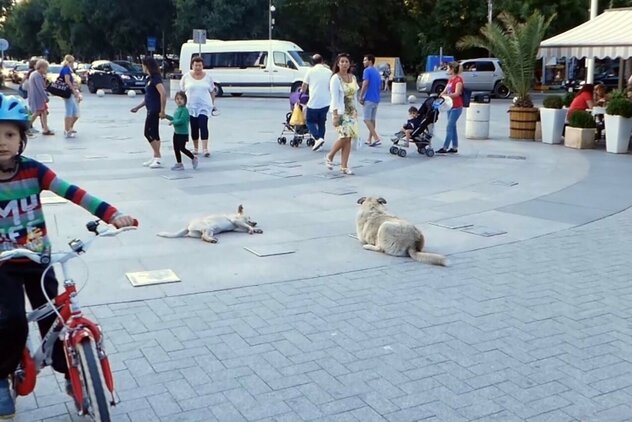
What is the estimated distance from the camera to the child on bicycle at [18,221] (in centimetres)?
317

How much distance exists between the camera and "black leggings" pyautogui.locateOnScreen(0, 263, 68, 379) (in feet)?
10.4

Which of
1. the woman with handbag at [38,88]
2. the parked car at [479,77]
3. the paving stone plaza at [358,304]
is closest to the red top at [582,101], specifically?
the paving stone plaza at [358,304]

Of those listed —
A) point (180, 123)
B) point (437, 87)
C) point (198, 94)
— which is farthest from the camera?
point (437, 87)

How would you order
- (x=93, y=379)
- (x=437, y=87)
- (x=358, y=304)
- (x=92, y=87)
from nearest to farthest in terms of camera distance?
1. (x=93, y=379)
2. (x=358, y=304)
3. (x=437, y=87)
4. (x=92, y=87)

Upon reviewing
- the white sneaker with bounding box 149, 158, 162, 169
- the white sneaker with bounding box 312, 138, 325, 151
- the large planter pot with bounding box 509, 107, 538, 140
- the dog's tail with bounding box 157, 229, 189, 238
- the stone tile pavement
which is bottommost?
the stone tile pavement

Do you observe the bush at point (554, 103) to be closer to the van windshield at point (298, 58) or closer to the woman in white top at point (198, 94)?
the woman in white top at point (198, 94)

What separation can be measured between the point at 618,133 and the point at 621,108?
50cm

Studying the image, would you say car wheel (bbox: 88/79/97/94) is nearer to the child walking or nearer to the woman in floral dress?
the child walking

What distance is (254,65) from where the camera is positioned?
33531mm

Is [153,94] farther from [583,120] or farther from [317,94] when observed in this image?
[583,120]

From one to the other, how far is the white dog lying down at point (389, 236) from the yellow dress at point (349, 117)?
3.93 meters

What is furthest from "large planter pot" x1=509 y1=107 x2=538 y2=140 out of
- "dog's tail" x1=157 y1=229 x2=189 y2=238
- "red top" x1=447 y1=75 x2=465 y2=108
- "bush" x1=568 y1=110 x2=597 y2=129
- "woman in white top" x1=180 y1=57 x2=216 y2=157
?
"dog's tail" x1=157 y1=229 x2=189 y2=238

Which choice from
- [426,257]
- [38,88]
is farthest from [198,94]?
[426,257]

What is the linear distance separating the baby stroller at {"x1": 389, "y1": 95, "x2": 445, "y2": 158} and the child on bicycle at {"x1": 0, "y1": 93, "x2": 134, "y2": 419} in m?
10.4
